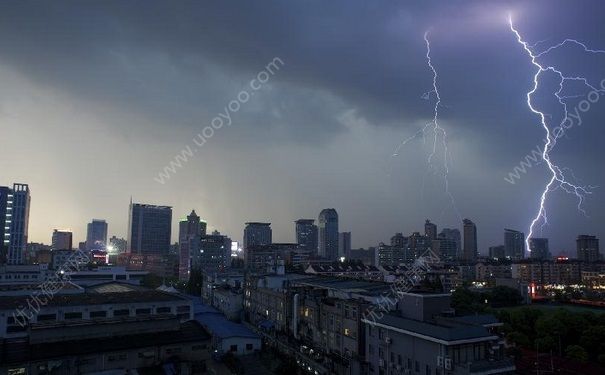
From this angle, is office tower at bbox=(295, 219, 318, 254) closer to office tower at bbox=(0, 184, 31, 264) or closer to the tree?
office tower at bbox=(0, 184, 31, 264)

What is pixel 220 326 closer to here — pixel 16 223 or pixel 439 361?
pixel 439 361

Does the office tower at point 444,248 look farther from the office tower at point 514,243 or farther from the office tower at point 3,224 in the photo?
the office tower at point 3,224

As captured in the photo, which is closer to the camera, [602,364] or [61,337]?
[61,337]

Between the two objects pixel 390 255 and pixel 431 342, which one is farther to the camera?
pixel 390 255

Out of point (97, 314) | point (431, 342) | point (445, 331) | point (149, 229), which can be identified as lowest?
point (97, 314)

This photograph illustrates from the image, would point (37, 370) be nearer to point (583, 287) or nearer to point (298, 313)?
point (298, 313)

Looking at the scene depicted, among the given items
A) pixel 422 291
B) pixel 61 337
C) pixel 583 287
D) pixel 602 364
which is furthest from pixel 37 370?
pixel 583 287

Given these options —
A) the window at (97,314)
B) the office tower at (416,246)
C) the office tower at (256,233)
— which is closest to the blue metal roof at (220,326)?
the window at (97,314)

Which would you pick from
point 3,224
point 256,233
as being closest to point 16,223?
point 3,224
